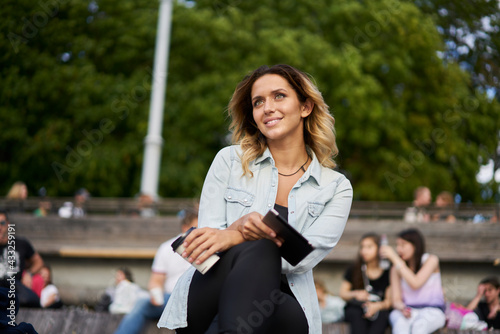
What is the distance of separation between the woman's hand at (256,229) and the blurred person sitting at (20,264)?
100 inches

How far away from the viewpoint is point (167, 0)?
15.3 metres

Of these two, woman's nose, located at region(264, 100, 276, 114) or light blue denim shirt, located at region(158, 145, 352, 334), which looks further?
woman's nose, located at region(264, 100, 276, 114)

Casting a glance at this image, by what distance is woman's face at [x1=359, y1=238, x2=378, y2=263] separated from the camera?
22.3 feet

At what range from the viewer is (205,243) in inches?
106

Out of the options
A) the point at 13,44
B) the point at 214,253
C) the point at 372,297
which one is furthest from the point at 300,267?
the point at 13,44

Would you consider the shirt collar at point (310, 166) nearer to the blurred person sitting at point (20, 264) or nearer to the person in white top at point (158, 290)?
the person in white top at point (158, 290)

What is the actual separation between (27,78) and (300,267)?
12541 millimetres

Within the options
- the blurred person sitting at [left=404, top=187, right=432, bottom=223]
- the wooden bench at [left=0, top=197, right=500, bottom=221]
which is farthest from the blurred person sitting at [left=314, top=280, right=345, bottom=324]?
the wooden bench at [left=0, top=197, right=500, bottom=221]

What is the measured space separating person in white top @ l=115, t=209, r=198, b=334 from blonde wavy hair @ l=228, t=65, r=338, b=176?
2.08 meters

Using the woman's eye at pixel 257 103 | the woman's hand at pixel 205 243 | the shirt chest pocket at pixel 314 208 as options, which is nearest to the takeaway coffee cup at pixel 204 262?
the woman's hand at pixel 205 243

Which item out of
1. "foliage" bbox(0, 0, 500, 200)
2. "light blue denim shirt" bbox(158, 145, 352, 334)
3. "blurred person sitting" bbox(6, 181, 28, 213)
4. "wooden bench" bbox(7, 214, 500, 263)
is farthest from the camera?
"foliage" bbox(0, 0, 500, 200)

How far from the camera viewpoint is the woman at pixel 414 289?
5.76m

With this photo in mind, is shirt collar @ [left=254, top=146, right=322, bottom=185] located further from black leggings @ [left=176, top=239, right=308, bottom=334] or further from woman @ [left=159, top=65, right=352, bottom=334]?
black leggings @ [left=176, top=239, right=308, bottom=334]

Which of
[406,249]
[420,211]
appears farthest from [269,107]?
[420,211]
